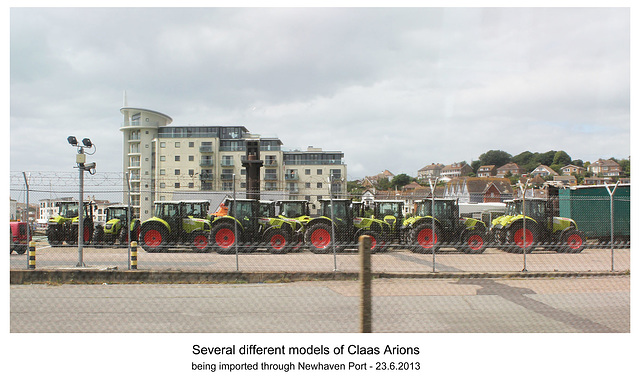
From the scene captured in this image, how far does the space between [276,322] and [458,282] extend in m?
4.93

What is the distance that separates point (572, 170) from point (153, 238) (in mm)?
34709

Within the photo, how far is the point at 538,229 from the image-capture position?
50.3 feet

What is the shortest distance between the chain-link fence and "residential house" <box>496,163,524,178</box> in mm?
21150

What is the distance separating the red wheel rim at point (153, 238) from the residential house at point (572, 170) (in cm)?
3265

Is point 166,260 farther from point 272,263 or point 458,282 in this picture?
point 458,282

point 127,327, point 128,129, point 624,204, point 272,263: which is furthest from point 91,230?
point 128,129

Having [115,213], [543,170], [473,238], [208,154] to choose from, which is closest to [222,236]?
[115,213]

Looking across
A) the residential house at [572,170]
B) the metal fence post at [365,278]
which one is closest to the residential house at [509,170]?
the residential house at [572,170]

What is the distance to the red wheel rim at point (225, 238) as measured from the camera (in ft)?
45.7

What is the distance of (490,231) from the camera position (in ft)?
53.2

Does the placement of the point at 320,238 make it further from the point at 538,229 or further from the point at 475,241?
the point at 538,229

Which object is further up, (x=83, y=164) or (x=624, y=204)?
(x=83, y=164)

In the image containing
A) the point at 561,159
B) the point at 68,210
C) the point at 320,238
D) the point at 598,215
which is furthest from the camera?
the point at 561,159

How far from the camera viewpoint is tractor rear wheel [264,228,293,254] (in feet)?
46.0
